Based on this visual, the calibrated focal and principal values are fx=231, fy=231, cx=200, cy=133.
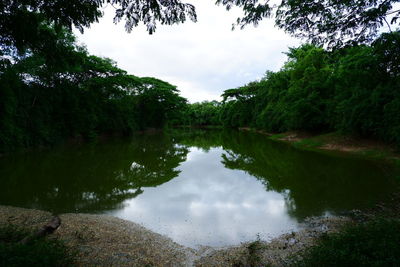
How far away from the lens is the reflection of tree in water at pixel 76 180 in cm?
804

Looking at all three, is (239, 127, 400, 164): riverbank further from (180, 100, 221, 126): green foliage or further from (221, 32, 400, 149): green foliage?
(180, 100, 221, 126): green foliage

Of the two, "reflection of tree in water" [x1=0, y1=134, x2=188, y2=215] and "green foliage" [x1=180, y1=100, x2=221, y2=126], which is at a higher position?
"green foliage" [x1=180, y1=100, x2=221, y2=126]

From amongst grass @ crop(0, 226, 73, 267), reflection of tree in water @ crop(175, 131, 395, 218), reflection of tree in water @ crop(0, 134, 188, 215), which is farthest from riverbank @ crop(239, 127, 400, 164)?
grass @ crop(0, 226, 73, 267)

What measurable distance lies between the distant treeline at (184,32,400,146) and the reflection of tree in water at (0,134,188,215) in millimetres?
8563

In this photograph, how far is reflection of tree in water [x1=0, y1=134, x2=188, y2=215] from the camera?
8.04 metres

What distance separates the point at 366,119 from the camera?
16.1 meters

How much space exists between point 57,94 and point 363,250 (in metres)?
25.2

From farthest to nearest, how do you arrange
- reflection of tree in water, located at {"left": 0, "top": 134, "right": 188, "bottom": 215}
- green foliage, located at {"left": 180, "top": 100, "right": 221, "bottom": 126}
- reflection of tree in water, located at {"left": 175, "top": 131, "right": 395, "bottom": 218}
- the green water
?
green foliage, located at {"left": 180, "top": 100, "right": 221, "bottom": 126}
reflection of tree in water, located at {"left": 0, "top": 134, "right": 188, "bottom": 215}
reflection of tree in water, located at {"left": 175, "top": 131, "right": 395, "bottom": 218}
the green water

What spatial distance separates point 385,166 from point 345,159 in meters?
2.95

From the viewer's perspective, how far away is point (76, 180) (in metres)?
11.0

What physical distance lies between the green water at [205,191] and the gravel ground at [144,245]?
1.64 ft

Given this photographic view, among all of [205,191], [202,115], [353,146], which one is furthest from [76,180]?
[202,115]

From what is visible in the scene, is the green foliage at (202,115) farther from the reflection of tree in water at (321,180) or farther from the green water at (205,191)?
the green water at (205,191)

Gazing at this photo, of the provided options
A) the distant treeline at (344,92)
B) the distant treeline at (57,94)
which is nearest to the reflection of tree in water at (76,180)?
the distant treeline at (57,94)
